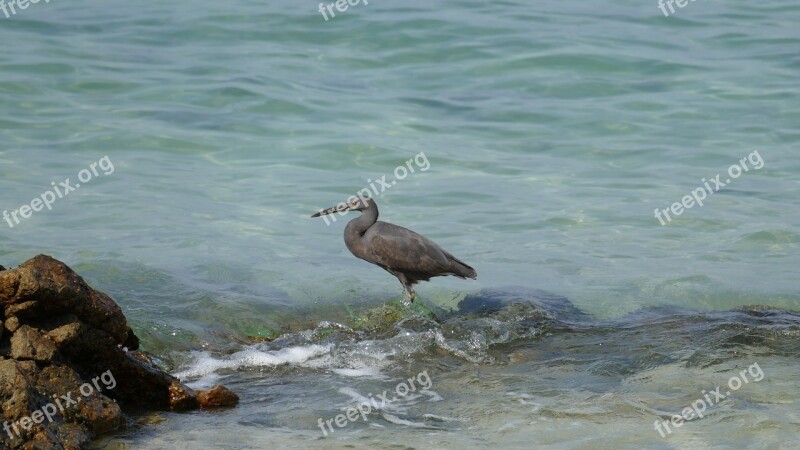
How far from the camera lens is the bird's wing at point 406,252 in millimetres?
8844

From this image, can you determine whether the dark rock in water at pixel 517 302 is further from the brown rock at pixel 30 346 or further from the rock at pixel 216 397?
the brown rock at pixel 30 346

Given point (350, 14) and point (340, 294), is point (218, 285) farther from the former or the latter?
point (350, 14)

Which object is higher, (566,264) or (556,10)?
(556,10)

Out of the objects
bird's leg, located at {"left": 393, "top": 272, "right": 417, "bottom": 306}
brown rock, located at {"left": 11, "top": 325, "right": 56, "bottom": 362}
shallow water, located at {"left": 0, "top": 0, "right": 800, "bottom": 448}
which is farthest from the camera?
bird's leg, located at {"left": 393, "top": 272, "right": 417, "bottom": 306}

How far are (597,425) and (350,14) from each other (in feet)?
47.6

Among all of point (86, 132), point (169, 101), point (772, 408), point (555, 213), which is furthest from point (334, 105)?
point (772, 408)

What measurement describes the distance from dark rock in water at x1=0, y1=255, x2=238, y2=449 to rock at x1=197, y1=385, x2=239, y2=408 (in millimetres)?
291

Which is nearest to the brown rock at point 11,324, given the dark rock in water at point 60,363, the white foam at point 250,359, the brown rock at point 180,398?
the dark rock in water at point 60,363

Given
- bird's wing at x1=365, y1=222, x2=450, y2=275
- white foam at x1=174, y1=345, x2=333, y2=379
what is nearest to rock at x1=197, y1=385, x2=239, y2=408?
white foam at x1=174, y1=345, x2=333, y2=379

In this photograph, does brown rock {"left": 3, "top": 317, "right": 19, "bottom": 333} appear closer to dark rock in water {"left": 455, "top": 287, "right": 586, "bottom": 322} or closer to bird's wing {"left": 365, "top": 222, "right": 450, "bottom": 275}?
bird's wing {"left": 365, "top": 222, "right": 450, "bottom": 275}

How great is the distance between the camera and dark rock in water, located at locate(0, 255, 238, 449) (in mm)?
4883

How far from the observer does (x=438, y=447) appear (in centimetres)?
555

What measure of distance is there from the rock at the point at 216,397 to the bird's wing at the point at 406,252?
9.82ft

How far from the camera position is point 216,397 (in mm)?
6027
